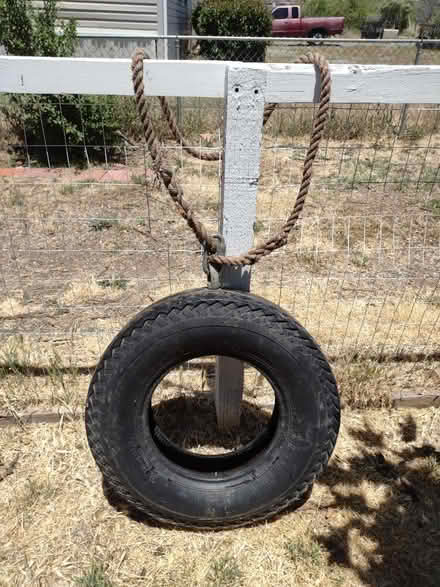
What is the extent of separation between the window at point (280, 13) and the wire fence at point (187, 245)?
21547mm

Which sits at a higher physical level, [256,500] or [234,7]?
[234,7]

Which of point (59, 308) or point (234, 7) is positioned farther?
point (234, 7)

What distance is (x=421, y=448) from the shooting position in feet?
8.95

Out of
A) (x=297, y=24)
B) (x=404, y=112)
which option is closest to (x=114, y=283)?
(x=404, y=112)

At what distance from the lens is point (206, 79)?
1.87 metres

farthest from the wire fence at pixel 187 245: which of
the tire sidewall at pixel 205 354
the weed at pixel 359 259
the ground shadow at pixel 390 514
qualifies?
the tire sidewall at pixel 205 354

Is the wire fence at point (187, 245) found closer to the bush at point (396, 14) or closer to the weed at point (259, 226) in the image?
the weed at point (259, 226)

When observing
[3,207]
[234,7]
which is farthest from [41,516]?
[234,7]

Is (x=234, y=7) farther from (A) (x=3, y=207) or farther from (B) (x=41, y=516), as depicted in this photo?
(B) (x=41, y=516)

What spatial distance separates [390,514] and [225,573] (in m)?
0.84

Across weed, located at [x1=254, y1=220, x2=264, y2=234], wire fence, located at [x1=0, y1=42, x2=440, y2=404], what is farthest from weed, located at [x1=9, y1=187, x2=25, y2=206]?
weed, located at [x1=254, y1=220, x2=264, y2=234]

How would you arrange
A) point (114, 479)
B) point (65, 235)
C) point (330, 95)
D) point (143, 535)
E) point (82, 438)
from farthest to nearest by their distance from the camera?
point (65, 235)
point (82, 438)
point (143, 535)
point (114, 479)
point (330, 95)

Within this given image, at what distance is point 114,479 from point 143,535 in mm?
365

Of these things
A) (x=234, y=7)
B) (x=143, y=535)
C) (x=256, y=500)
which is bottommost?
(x=143, y=535)
